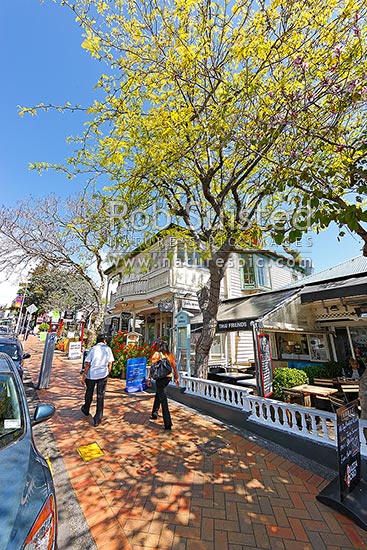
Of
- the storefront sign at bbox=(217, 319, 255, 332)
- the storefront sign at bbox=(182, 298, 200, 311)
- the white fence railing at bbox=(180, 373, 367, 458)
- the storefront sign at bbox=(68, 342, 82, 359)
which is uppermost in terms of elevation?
the storefront sign at bbox=(182, 298, 200, 311)

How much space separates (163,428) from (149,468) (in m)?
1.48

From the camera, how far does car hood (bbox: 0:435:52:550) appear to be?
4.34 ft

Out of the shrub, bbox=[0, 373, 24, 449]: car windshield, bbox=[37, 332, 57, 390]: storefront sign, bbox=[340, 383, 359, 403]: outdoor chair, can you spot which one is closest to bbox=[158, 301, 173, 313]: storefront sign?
the shrub

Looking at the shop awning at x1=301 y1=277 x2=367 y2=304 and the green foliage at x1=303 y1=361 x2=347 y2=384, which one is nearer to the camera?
the shop awning at x1=301 y1=277 x2=367 y2=304

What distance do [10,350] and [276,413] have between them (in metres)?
7.41

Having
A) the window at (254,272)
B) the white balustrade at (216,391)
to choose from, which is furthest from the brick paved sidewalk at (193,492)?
the window at (254,272)

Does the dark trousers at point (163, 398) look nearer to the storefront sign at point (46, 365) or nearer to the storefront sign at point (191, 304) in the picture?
the storefront sign at point (46, 365)

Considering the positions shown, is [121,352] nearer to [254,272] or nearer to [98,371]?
[98,371]

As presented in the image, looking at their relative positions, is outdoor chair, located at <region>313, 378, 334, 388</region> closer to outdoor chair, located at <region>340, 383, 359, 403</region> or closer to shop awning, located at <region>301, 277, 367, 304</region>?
outdoor chair, located at <region>340, 383, 359, 403</region>

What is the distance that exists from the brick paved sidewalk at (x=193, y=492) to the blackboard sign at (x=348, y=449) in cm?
36

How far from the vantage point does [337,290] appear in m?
6.84

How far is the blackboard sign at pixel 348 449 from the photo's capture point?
2.85 metres

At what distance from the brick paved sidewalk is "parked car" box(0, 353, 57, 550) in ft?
3.77

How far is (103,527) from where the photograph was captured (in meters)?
2.51
